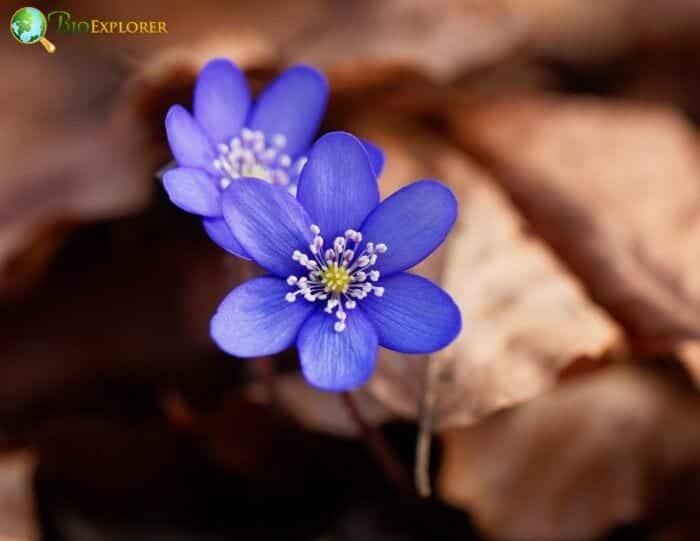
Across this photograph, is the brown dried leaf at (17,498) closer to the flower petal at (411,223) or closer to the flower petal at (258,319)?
the flower petal at (258,319)

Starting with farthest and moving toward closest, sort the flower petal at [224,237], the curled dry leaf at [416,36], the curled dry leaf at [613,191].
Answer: the curled dry leaf at [416,36]
the curled dry leaf at [613,191]
the flower petal at [224,237]

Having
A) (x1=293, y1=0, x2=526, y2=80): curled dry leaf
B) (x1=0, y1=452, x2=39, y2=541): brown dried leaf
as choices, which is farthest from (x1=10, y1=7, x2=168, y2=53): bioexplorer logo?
(x1=0, y1=452, x2=39, y2=541): brown dried leaf

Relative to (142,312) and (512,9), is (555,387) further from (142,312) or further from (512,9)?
(512,9)

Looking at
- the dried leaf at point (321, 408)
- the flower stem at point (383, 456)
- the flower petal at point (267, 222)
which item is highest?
the flower petal at point (267, 222)

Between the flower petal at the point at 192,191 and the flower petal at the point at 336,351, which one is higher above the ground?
the flower petal at the point at 192,191

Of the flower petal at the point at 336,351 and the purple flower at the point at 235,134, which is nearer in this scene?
the flower petal at the point at 336,351

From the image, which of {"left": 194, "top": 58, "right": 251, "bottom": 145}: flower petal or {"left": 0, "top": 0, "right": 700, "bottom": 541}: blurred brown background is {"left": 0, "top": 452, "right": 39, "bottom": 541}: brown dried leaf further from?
{"left": 194, "top": 58, "right": 251, "bottom": 145}: flower petal

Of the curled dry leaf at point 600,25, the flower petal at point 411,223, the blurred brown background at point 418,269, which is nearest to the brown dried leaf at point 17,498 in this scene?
the blurred brown background at point 418,269

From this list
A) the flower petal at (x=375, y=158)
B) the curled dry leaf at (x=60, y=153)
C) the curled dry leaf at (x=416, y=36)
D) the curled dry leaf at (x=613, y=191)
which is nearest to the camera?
the flower petal at (x=375, y=158)
